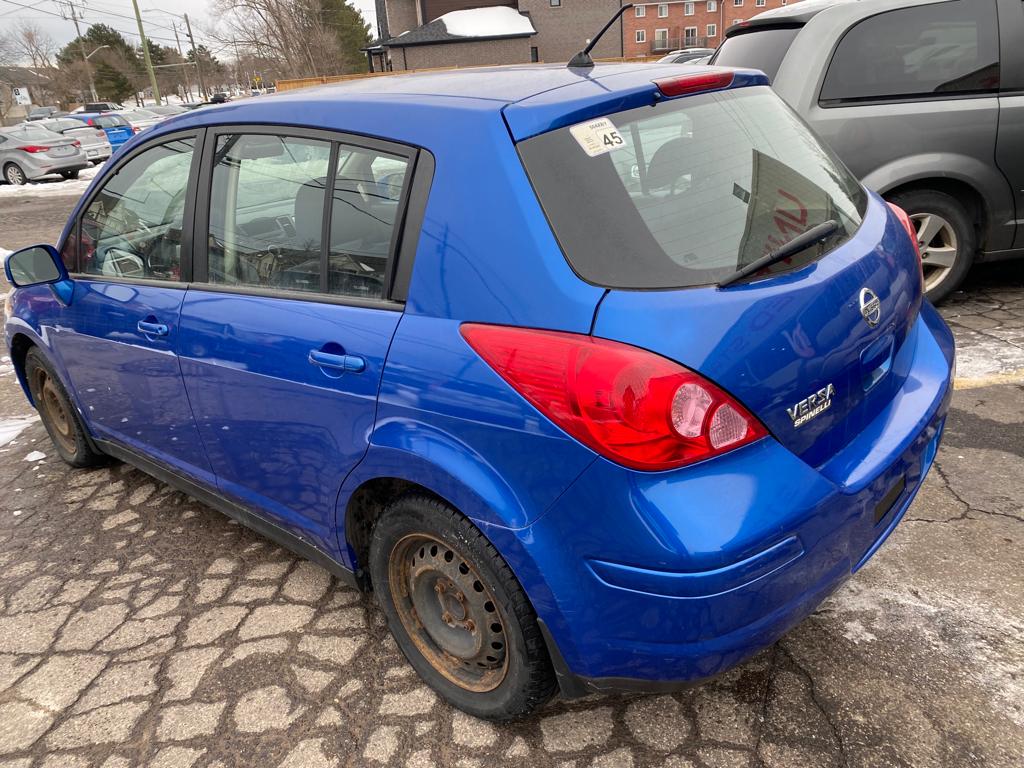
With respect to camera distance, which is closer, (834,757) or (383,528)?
(834,757)

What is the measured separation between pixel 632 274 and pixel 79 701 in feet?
7.21

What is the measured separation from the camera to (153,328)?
2.79 metres

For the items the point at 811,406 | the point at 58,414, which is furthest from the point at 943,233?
the point at 58,414

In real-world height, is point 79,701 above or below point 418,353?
below

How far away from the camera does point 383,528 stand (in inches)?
87.3

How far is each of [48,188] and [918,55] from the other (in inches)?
780

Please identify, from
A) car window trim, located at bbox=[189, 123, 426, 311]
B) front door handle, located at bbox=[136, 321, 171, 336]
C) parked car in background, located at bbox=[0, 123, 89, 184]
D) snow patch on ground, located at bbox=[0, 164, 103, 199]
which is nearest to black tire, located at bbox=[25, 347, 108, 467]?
front door handle, located at bbox=[136, 321, 171, 336]

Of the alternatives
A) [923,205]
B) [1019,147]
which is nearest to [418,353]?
[923,205]

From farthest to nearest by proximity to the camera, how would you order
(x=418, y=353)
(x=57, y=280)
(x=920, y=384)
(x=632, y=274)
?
(x=57, y=280) < (x=920, y=384) < (x=418, y=353) < (x=632, y=274)

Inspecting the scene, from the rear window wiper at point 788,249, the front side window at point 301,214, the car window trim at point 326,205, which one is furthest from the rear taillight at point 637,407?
the front side window at point 301,214

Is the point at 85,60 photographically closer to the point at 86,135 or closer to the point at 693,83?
the point at 86,135

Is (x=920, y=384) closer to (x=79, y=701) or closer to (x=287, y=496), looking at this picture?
(x=287, y=496)

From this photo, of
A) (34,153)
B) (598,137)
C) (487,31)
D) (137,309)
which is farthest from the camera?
(487,31)

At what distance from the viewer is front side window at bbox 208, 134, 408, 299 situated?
6.98 ft
